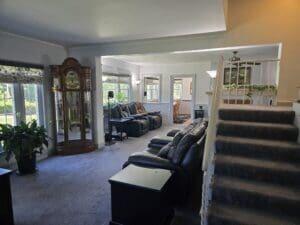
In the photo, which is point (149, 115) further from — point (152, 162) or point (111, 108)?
point (152, 162)

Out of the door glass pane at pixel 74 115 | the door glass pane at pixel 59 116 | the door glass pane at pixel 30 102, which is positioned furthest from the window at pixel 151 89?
the door glass pane at pixel 30 102

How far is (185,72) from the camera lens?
870cm

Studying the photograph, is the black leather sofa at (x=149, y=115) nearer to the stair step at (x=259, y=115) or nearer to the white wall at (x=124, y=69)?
the white wall at (x=124, y=69)

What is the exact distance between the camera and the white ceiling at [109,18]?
2.51 meters

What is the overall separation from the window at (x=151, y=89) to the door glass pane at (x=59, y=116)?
16.2 feet

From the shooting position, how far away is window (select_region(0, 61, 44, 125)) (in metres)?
3.83

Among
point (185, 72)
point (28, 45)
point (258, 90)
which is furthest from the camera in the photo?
point (185, 72)

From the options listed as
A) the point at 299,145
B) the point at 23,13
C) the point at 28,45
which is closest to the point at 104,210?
the point at 299,145

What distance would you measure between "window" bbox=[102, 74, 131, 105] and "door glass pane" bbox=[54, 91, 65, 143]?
84.7 inches

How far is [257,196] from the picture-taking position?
Result: 192 cm

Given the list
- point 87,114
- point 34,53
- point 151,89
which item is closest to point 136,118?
point 87,114

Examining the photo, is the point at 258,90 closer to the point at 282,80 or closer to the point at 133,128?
the point at 282,80

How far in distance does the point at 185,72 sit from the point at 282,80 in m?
5.21

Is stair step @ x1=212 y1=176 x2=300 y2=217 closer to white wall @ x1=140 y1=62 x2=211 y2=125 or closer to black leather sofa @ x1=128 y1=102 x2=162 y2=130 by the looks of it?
black leather sofa @ x1=128 y1=102 x2=162 y2=130
